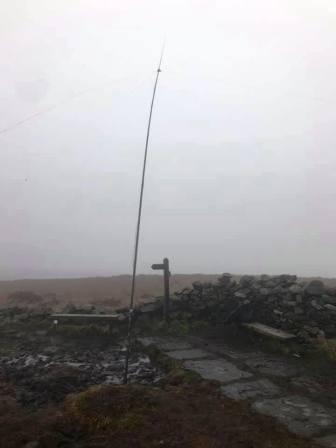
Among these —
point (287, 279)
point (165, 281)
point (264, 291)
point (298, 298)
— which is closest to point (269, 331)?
point (298, 298)

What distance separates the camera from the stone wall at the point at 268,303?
34.6 feet

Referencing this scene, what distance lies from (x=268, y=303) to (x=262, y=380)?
12.8 feet

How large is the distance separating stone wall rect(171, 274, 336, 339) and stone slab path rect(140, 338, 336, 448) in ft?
4.97

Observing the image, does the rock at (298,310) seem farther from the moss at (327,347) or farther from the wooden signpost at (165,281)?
the wooden signpost at (165,281)

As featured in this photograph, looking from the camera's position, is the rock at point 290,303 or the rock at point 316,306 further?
the rock at point 290,303

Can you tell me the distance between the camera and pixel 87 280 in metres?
22.5

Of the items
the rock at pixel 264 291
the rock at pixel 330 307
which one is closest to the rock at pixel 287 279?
the rock at pixel 264 291

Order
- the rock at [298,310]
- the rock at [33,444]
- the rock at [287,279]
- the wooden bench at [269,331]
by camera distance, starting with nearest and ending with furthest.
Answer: the rock at [33,444]
the wooden bench at [269,331]
the rock at [298,310]
the rock at [287,279]

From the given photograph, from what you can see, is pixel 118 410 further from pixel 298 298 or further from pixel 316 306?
pixel 298 298

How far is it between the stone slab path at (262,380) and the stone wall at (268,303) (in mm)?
1516

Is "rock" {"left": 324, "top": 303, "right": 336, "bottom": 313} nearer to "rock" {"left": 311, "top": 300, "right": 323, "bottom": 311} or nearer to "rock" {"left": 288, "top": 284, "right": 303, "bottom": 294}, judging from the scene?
"rock" {"left": 311, "top": 300, "right": 323, "bottom": 311}

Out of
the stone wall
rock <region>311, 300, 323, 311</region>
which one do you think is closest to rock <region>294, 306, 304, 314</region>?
the stone wall

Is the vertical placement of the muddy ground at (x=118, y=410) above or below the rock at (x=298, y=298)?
below

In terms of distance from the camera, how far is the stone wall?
415 inches
